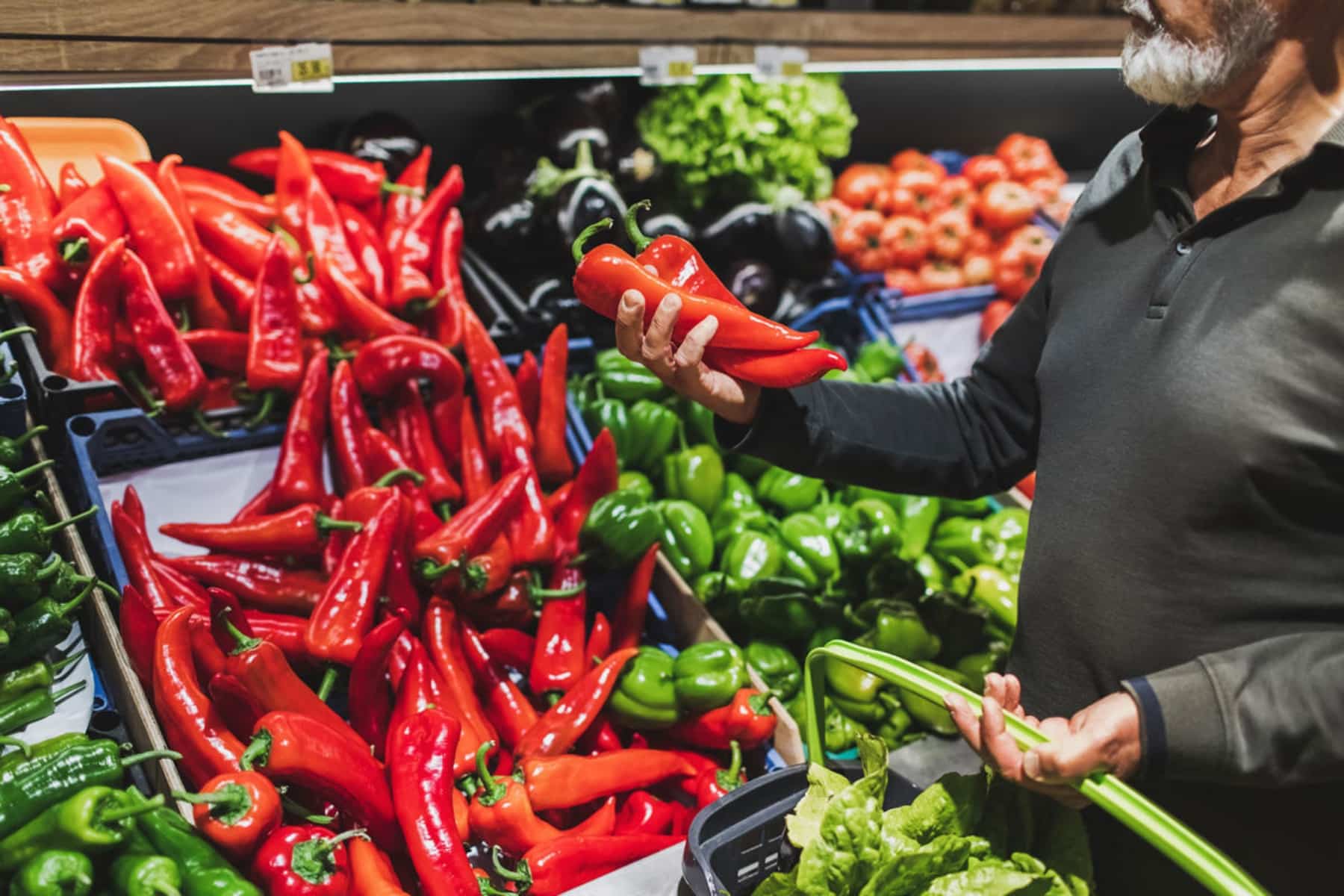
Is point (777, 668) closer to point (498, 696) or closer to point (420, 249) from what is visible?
point (498, 696)

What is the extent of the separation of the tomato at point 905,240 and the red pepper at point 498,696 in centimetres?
290

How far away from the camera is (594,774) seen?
2.02 m

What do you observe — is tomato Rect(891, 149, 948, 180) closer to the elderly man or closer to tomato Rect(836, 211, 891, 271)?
tomato Rect(836, 211, 891, 271)

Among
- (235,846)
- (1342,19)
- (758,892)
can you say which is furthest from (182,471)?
(1342,19)

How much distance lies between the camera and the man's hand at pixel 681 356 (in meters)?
1.61

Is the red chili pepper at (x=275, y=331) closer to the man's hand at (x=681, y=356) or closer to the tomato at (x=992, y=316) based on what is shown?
the man's hand at (x=681, y=356)

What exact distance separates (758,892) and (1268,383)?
114 cm

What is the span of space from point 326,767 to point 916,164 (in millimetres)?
3907

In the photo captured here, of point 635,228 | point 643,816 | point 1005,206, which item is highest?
point 635,228

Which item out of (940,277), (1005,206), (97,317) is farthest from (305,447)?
(1005,206)

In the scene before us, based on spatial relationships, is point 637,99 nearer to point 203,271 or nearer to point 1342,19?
point 203,271

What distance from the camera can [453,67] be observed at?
2.69 m

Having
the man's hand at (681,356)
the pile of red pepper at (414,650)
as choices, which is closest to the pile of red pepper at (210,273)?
the pile of red pepper at (414,650)

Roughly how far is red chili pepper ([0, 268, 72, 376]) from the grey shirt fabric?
1.65m
